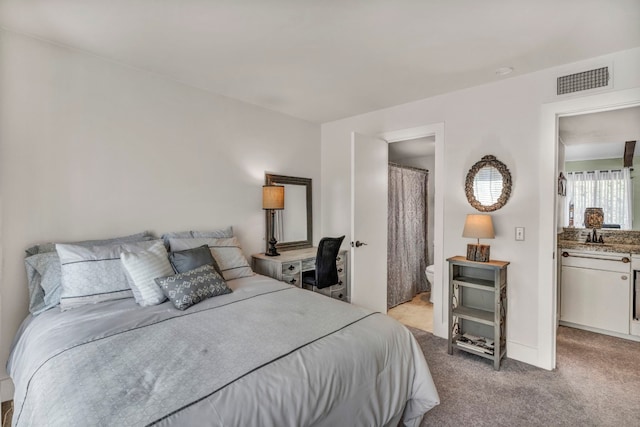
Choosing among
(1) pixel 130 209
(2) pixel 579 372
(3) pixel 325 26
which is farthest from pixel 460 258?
(1) pixel 130 209

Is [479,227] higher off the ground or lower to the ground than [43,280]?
higher

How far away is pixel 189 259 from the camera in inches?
89.4

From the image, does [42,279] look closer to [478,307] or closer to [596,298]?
[478,307]

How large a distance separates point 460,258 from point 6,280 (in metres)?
3.49

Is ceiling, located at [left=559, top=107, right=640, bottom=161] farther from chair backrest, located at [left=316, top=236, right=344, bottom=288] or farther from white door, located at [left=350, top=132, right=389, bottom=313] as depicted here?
chair backrest, located at [left=316, top=236, right=344, bottom=288]

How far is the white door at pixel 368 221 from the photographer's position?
3.20 metres

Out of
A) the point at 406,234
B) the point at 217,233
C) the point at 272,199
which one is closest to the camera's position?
the point at 217,233

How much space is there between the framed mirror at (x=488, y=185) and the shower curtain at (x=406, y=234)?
1.31 meters

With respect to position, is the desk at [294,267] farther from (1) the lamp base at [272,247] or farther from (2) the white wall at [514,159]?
(2) the white wall at [514,159]

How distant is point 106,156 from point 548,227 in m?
3.63

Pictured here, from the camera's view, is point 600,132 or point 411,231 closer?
point 600,132

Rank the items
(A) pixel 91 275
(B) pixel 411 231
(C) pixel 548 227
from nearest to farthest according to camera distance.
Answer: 1. (A) pixel 91 275
2. (C) pixel 548 227
3. (B) pixel 411 231

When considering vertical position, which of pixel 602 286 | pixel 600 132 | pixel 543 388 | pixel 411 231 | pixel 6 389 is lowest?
pixel 543 388

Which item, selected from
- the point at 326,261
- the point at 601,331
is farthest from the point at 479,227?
the point at 601,331
